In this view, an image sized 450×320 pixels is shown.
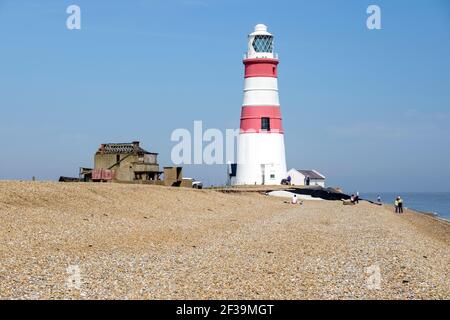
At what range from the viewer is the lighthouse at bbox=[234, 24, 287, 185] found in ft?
176

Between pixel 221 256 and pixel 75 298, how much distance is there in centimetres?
579

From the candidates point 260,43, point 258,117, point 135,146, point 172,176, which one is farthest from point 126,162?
point 260,43

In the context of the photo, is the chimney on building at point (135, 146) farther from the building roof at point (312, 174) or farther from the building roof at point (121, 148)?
the building roof at point (312, 174)

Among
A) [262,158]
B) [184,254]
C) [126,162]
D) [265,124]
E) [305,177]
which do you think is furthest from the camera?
[305,177]

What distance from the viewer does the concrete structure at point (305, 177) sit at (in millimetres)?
70250

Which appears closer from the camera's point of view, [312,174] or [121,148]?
[121,148]

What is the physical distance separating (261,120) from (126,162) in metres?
11.9

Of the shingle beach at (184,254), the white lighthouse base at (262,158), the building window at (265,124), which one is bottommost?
the shingle beach at (184,254)

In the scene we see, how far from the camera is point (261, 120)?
53.7 m

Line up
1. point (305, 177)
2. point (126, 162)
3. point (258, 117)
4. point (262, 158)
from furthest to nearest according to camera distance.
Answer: point (305, 177)
point (262, 158)
point (258, 117)
point (126, 162)

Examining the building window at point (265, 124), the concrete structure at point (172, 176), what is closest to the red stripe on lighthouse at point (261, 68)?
the building window at point (265, 124)

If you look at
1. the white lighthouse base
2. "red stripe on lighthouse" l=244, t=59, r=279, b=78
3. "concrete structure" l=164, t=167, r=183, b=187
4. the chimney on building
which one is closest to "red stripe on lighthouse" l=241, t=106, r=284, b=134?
the white lighthouse base

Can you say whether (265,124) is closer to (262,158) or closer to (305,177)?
(262,158)

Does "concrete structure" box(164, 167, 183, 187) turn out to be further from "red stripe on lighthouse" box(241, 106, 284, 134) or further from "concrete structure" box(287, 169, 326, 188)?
"concrete structure" box(287, 169, 326, 188)
